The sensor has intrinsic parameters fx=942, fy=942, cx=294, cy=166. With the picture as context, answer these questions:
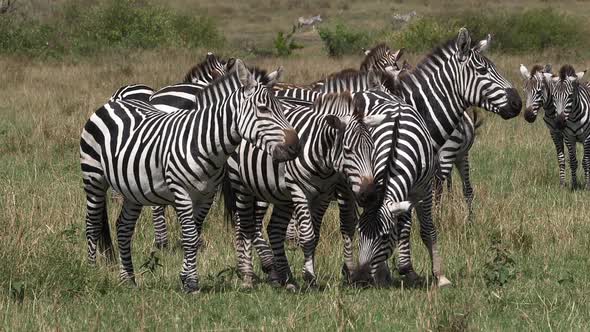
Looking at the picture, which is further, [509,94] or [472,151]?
[472,151]

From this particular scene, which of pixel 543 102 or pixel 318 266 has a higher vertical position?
pixel 543 102

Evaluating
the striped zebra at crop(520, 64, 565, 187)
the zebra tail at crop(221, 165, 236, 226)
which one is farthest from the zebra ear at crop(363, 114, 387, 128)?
the striped zebra at crop(520, 64, 565, 187)

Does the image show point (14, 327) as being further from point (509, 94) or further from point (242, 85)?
point (509, 94)

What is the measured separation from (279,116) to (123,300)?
5.52ft

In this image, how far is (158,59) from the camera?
934 inches

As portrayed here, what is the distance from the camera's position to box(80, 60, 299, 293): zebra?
646 cm

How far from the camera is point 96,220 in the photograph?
306 inches

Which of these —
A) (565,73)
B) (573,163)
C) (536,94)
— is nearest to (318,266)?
(573,163)

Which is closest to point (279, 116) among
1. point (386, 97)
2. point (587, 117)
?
point (386, 97)

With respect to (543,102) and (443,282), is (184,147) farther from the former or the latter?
(543,102)

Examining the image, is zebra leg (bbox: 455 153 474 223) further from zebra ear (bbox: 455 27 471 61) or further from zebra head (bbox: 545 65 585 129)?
zebra head (bbox: 545 65 585 129)

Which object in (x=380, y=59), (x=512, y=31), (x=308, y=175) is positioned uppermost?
(x=512, y=31)

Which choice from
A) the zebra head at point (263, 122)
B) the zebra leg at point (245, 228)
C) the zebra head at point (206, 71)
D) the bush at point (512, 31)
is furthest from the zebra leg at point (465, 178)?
the bush at point (512, 31)

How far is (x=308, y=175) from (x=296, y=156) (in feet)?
1.56
